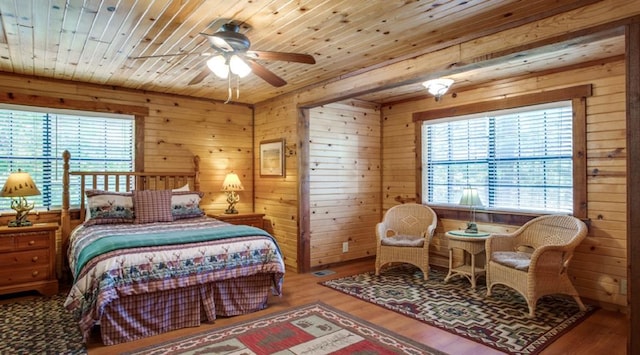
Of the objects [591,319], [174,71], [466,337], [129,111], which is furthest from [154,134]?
[591,319]

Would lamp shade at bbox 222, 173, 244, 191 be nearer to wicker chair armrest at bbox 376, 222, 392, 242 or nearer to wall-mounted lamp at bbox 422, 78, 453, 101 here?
wicker chair armrest at bbox 376, 222, 392, 242

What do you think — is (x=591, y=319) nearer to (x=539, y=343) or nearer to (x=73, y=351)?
(x=539, y=343)

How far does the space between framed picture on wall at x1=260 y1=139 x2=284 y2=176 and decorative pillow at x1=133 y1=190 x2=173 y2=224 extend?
152cm

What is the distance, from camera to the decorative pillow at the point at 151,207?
416cm

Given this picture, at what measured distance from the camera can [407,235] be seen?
16.5ft

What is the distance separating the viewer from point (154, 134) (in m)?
5.00

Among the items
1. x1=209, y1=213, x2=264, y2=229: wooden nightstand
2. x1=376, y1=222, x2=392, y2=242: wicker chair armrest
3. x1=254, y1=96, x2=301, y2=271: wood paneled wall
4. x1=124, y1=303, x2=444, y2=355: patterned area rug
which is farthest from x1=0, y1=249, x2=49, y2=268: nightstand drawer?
x1=376, y1=222, x2=392, y2=242: wicker chair armrest

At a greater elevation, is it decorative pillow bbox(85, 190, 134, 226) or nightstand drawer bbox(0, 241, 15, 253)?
decorative pillow bbox(85, 190, 134, 226)

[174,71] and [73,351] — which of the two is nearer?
[73,351]

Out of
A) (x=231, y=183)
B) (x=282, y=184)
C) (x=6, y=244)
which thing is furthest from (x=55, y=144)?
(x=282, y=184)

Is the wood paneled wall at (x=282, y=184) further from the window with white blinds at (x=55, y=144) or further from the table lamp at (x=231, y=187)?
the window with white blinds at (x=55, y=144)

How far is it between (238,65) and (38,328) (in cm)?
264

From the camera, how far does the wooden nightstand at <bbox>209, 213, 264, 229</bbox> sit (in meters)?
5.03

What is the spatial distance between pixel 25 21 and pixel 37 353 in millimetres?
2404
